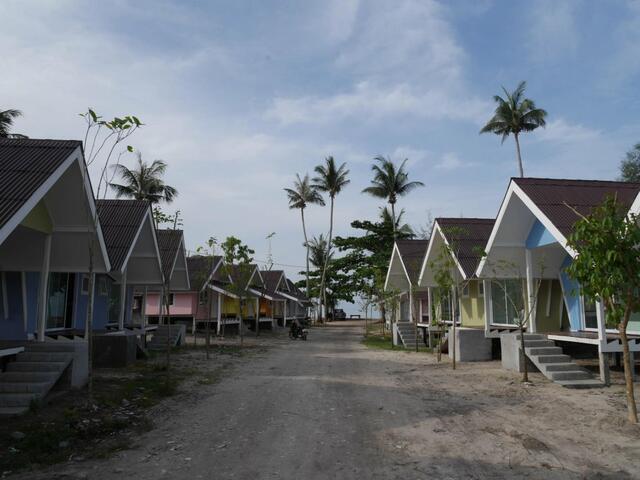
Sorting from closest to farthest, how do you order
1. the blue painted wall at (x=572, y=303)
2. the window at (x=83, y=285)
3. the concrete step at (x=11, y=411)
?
the concrete step at (x=11, y=411), the blue painted wall at (x=572, y=303), the window at (x=83, y=285)

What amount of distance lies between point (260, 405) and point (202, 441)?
231cm

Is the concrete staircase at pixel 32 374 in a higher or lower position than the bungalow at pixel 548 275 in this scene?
lower

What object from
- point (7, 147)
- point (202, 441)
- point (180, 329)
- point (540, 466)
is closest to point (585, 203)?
point (540, 466)

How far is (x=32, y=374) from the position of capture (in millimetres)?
8680

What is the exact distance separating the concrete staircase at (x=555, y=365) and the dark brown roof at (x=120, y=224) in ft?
37.3

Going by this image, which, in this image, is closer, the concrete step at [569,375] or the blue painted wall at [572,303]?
the concrete step at [569,375]

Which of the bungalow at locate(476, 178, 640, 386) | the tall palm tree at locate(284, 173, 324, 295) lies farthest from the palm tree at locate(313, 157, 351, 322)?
the bungalow at locate(476, 178, 640, 386)

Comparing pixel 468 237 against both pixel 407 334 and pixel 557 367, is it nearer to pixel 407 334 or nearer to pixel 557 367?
pixel 407 334

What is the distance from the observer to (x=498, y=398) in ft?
31.6

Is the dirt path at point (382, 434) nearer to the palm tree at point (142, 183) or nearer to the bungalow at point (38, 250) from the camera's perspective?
the bungalow at point (38, 250)

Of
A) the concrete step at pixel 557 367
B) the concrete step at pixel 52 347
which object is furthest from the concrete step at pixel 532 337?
the concrete step at pixel 52 347

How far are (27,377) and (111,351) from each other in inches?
197

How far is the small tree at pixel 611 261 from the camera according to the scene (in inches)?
280

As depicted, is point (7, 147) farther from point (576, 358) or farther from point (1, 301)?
point (576, 358)
